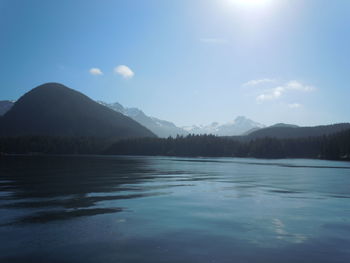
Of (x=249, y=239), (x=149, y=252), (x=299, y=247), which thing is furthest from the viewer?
A: (x=249, y=239)

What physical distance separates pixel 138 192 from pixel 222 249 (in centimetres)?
2356

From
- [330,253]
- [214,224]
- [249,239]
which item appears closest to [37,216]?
[214,224]

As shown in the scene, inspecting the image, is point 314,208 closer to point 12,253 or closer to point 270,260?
point 270,260

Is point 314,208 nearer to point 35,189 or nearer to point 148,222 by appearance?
point 148,222

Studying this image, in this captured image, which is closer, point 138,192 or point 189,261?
point 189,261

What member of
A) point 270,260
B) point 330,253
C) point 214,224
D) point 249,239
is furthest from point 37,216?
point 330,253

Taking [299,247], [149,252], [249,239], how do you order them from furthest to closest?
[249,239], [299,247], [149,252]

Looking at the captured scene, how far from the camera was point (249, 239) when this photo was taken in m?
19.5

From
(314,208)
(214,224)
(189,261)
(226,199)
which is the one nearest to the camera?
(189,261)

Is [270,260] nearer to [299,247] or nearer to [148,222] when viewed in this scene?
[299,247]

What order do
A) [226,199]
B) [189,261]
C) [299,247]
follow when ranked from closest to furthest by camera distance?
1. [189,261]
2. [299,247]
3. [226,199]

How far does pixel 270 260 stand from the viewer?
15.7m

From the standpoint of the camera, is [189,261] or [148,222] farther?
[148,222]

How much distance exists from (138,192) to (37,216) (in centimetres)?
1636
